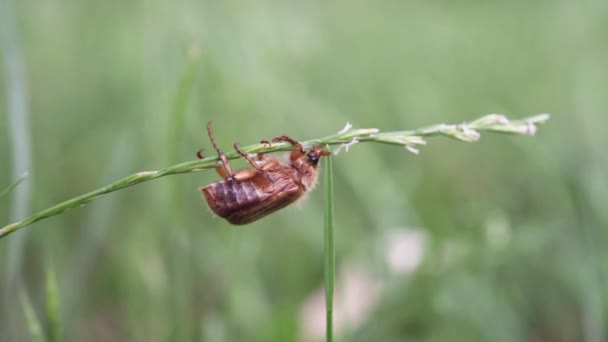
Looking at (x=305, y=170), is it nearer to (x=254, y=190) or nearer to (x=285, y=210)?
(x=254, y=190)

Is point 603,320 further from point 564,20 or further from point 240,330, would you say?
point 564,20

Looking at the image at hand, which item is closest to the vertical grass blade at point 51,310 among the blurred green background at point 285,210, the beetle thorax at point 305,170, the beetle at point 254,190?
the blurred green background at point 285,210

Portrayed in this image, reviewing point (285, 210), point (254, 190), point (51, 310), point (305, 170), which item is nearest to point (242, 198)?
point (254, 190)

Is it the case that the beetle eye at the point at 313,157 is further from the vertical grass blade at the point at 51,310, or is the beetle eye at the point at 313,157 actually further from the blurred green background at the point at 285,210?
the vertical grass blade at the point at 51,310

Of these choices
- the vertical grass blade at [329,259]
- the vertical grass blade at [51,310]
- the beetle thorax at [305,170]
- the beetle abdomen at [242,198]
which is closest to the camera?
the vertical grass blade at [329,259]

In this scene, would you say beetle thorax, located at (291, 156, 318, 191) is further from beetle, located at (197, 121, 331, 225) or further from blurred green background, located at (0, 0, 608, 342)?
blurred green background, located at (0, 0, 608, 342)

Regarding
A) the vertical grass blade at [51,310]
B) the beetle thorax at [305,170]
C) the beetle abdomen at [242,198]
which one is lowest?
the vertical grass blade at [51,310]
